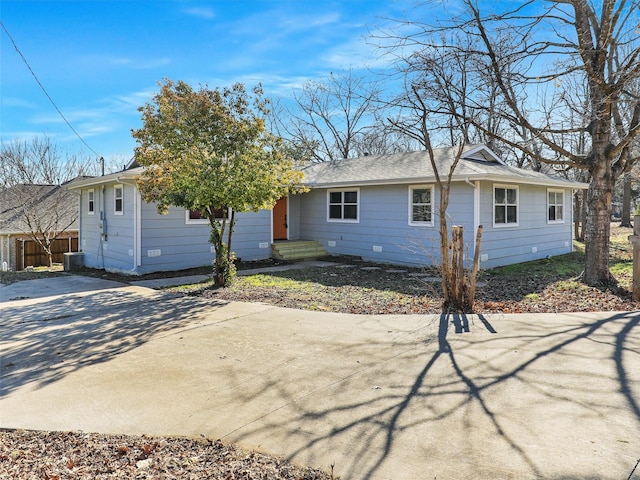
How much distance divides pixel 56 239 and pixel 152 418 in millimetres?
23264

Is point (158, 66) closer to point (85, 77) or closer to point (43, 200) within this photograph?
point (85, 77)

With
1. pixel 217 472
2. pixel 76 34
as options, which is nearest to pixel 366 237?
pixel 76 34

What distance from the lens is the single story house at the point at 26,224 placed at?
845 inches

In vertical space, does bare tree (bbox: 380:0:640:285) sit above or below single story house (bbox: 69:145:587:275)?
above

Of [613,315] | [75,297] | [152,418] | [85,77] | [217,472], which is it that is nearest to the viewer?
[217,472]

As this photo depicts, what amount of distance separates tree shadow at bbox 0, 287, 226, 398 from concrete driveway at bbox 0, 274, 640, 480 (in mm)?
37

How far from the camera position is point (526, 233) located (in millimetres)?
13297

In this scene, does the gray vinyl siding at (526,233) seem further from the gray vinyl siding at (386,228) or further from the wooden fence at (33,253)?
the wooden fence at (33,253)

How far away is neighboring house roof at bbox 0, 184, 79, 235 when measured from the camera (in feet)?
69.9

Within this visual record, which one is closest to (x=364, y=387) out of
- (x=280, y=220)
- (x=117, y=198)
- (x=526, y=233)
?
(x=117, y=198)

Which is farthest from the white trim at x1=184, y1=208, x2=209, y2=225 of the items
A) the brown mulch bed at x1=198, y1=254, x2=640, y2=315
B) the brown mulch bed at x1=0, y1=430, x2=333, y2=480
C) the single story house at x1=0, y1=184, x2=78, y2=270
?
the single story house at x1=0, y1=184, x2=78, y2=270

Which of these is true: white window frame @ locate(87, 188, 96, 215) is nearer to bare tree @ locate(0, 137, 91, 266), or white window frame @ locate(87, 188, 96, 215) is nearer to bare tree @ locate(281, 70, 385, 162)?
bare tree @ locate(0, 137, 91, 266)

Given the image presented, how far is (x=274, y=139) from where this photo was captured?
923 centimetres

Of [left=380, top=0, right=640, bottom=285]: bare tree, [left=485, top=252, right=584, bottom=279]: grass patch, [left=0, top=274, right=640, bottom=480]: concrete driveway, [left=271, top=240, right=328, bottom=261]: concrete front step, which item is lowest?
[left=0, top=274, right=640, bottom=480]: concrete driveway
